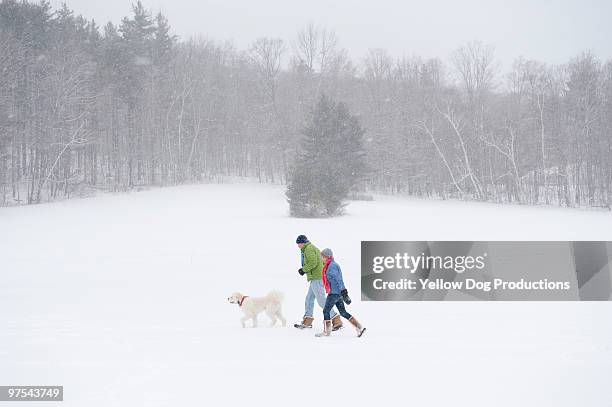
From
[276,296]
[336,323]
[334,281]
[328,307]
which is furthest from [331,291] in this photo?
[276,296]

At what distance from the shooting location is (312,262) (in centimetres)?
954

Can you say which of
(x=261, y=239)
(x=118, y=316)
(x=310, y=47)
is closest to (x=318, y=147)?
(x=261, y=239)

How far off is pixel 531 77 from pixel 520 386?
47.0 m

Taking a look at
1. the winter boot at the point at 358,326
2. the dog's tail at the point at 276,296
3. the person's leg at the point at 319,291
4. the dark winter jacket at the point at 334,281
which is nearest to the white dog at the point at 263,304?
the dog's tail at the point at 276,296

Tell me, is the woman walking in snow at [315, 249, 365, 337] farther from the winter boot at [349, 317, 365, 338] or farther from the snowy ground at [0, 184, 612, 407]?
the snowy ground at [0, 184, 612, 407]

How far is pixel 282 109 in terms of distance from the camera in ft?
192

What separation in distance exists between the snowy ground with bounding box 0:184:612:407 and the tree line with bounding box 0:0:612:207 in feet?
70.5

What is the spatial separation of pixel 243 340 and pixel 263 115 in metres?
50.4

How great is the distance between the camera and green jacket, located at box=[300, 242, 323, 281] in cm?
954

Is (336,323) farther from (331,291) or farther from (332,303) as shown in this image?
(331,291)

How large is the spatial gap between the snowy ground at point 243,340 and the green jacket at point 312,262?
1.15 m

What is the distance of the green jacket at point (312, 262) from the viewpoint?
954 centimetres

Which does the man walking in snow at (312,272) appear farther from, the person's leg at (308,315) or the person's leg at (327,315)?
the person's leg at (327,315)

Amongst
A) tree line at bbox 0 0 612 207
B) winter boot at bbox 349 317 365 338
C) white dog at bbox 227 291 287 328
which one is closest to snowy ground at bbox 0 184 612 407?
winter boot at bbox 349 317 365 338
